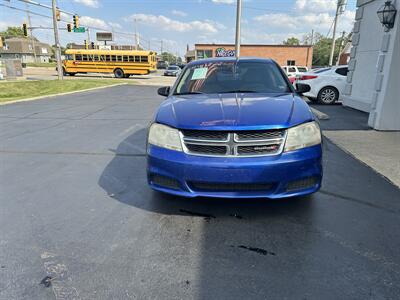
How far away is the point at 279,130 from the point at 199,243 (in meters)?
1.24

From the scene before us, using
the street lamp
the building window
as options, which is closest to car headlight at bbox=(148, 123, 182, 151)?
the street lamp

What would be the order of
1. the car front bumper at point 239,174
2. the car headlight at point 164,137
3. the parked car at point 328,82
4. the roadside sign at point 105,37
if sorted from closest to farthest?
the car front bumper at point 239,174 < the car headlight at point 164,137 < the parked car at point 328,82 < the roadside sign at point 105,37

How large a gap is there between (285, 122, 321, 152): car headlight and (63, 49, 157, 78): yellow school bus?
3324 cm

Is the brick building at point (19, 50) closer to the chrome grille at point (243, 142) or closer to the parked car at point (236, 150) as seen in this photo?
the parked car at point (236, 150)

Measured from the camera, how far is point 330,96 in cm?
1218

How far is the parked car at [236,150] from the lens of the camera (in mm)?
2750

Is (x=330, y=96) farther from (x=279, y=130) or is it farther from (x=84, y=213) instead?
(x=84, y=213)

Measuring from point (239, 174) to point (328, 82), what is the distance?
427 inches

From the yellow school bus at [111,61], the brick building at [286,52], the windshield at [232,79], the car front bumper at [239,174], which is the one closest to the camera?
the car front bumper at [239,174]

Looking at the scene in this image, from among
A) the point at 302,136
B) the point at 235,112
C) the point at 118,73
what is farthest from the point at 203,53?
the point at 302,136

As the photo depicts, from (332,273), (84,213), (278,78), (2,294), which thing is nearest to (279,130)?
(332,273)

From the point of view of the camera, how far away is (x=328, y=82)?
12.1 meters

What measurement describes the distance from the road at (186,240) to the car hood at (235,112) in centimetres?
98

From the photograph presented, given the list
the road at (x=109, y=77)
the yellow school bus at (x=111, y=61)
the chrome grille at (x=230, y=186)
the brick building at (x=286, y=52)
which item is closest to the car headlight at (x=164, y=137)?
the chrome grille at (x=230, y=186)
